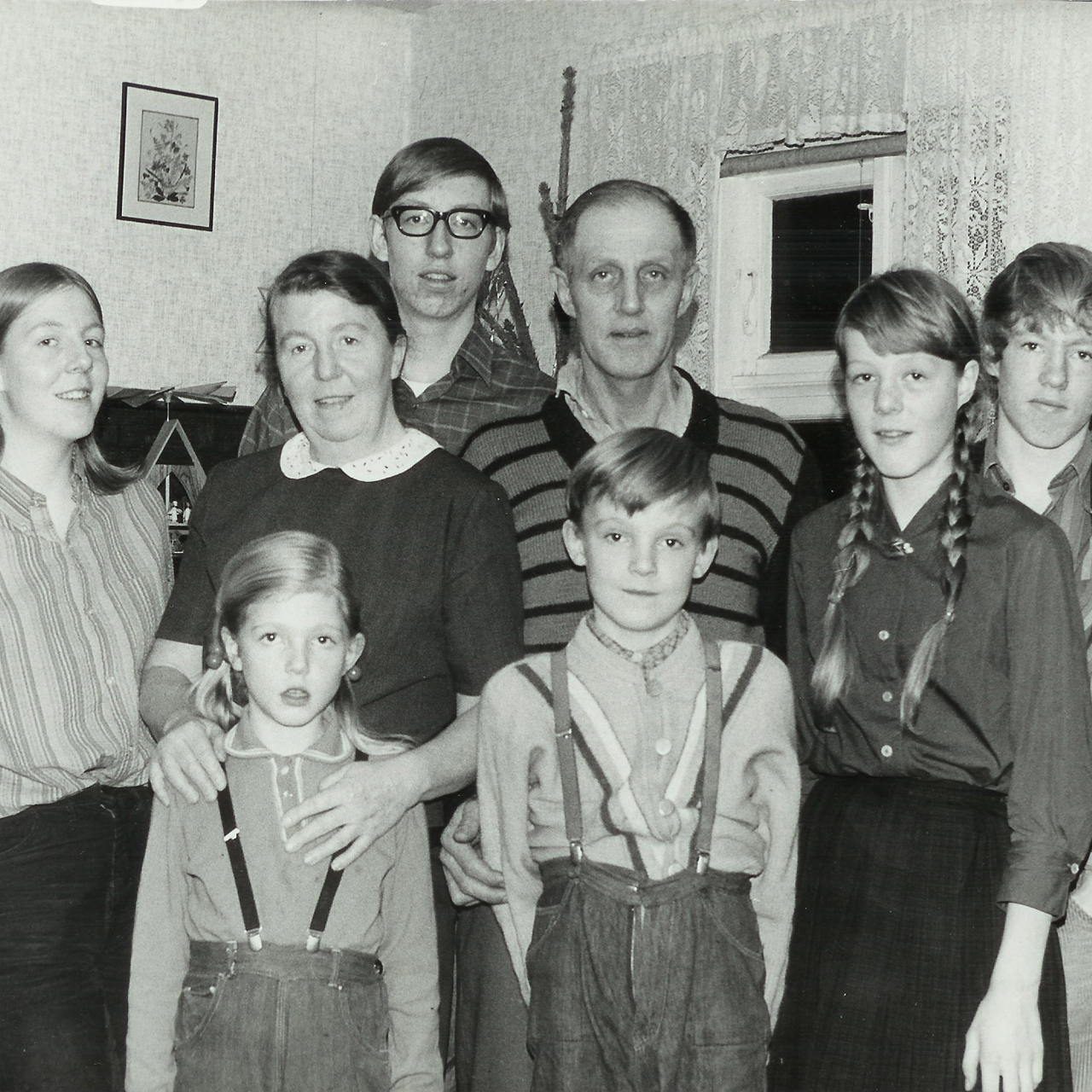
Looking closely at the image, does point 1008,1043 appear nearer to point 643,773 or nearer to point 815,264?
point 643,773

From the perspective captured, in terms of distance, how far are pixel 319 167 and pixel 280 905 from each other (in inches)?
139

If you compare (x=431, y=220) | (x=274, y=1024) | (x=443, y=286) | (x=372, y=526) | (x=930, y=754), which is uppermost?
(x=431, y=220)

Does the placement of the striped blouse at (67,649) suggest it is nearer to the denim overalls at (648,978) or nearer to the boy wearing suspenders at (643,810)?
the boy wearing suspenders at (643,810)

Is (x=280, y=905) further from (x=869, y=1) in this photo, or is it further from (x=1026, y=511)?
(x=869, y=1)

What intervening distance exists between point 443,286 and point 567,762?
1132 mm

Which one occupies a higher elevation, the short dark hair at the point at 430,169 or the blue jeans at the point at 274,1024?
the short dark hair at the point at 430,169

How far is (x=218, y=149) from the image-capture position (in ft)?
15.7

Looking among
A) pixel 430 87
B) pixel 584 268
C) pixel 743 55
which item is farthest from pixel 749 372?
pixel 584 268

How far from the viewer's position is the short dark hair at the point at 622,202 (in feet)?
Answer: 7.77

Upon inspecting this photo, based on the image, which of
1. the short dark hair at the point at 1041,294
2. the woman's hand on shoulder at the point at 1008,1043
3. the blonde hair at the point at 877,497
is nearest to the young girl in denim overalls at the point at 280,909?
the blonde hair at the point at 877,497

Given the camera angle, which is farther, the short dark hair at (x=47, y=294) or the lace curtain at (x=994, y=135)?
the lace curtain at (x=994, y=135)

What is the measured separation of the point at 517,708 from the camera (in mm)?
1983

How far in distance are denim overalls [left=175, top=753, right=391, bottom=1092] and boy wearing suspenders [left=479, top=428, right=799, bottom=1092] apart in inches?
8.9

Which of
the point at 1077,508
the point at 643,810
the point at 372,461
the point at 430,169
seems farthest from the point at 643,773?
the point at 430,169
